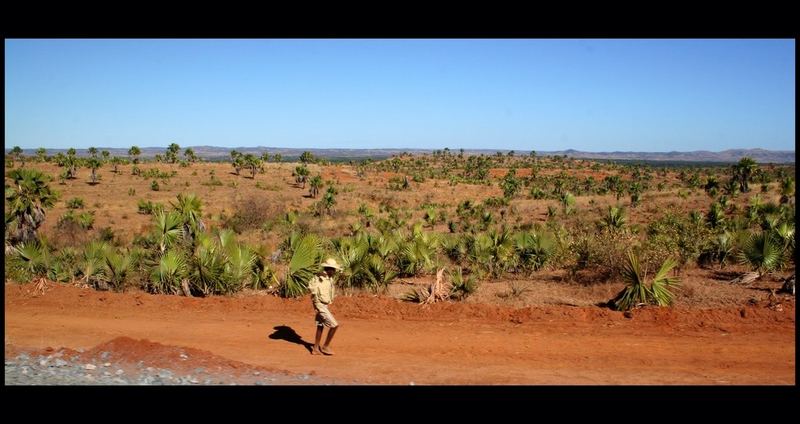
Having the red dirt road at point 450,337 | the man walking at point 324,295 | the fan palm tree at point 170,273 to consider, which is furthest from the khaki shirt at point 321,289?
the fan palm tree at point 170,273

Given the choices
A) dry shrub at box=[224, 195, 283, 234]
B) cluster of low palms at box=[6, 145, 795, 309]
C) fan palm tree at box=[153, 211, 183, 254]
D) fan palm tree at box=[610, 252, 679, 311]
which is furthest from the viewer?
dry shrub at box=[224, 195, 283, 234]

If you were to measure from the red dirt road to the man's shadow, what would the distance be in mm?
89

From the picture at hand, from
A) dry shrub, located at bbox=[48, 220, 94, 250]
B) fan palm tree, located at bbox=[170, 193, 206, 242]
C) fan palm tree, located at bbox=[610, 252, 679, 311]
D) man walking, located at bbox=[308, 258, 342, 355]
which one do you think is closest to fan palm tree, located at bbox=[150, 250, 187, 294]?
man walking, located at bbox=[308, 258, 342, 355]

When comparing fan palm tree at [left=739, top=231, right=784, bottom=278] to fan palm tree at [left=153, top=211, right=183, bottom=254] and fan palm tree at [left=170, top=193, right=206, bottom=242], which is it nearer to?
fan palm tree at [left=153, top=211, right=183, bottom=254]

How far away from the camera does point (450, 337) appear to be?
31.7ft

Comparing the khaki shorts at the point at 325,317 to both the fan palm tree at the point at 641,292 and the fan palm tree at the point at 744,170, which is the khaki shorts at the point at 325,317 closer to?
the fan palm tree at the point at 641,292

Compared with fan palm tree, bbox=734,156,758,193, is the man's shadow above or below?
below

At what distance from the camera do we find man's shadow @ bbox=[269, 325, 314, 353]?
941 centimetres

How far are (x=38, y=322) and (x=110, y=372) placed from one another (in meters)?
4.92

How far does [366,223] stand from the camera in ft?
112

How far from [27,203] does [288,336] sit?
60.8ft

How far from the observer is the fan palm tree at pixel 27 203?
2277cm
